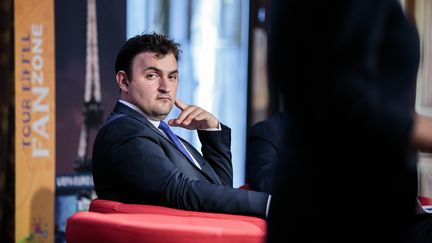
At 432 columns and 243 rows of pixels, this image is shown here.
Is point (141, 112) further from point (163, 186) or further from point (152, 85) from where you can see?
point (163, 186)

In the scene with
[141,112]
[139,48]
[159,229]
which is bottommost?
[159,229]

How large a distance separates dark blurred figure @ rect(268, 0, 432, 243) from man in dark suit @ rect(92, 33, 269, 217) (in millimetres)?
1319

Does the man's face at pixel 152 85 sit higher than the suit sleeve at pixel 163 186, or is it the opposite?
the man's face at pixel 152 85

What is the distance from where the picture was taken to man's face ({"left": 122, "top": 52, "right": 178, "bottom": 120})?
2.56 metres

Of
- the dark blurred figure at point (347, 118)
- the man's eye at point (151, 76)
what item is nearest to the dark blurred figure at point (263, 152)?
the man's eye at point (151, 76)

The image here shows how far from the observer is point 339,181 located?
71 centimetres

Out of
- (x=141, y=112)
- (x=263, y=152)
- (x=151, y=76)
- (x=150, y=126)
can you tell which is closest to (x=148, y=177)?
(x=150, y=126)

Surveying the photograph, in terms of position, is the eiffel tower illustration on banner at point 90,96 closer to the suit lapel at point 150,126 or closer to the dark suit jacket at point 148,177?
the suit lapel at point 150,126

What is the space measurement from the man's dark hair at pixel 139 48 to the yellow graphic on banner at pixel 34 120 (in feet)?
3.02

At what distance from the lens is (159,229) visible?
5.61ft

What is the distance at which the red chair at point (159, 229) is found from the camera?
1700mm

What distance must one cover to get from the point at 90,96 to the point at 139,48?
1078 mm

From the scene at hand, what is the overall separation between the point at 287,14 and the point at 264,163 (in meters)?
1.95

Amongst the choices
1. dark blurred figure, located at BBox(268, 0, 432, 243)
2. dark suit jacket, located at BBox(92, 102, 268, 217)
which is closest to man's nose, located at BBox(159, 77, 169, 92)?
dark suit jacket, located at BBox(92, 102, 268, 217)
